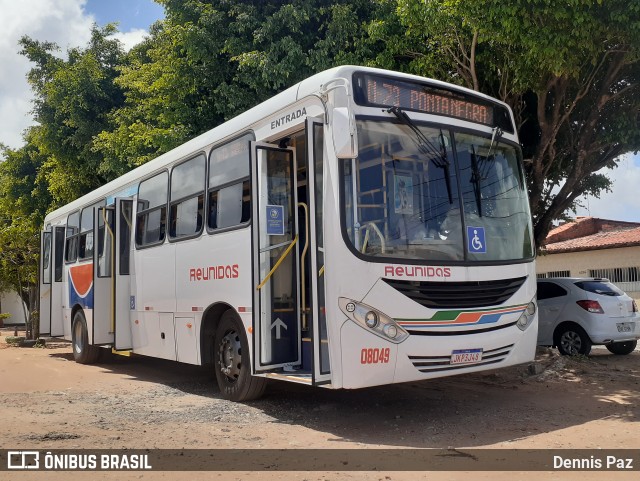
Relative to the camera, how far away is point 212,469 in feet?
17.8

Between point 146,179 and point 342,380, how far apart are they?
5.94 metres

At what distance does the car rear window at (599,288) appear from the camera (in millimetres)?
12234

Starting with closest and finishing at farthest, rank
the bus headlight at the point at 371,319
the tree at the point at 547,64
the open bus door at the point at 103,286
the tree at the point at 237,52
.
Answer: the bus headlight at the point at 371,319 < the tree at the point at 547,64 < the open bus door at the point at 103,286 < the tree at the point at 237,52

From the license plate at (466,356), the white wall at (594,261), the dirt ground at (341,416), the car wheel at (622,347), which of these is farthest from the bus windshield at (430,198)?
the white wall at (594,261)

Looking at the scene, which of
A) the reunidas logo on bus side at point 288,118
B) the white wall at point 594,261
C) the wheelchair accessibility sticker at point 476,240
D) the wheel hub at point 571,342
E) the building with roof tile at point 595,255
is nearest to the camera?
the wheelchair accessibility sticker at point 476,240

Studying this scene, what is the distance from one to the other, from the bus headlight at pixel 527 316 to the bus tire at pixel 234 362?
3.05 meters

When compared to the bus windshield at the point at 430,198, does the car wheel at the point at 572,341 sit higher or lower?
lower

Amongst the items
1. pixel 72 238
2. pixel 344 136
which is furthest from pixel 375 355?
pixel 72 238

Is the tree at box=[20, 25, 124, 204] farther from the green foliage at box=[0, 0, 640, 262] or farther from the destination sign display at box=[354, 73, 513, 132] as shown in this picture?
the destination sign display at box=[354, 73, 513, 132]

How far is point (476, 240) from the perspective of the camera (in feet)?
22.8

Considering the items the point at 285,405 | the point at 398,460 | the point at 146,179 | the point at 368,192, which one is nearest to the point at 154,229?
the point at 146,179

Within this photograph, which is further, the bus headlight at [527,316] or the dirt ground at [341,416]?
the bus headlight at [527,316]

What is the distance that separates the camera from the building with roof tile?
84.8 feet

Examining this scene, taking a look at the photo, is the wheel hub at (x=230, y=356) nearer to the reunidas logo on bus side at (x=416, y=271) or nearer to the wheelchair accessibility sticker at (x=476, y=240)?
the reunidas logo on bus side at (x=416, y=271)
